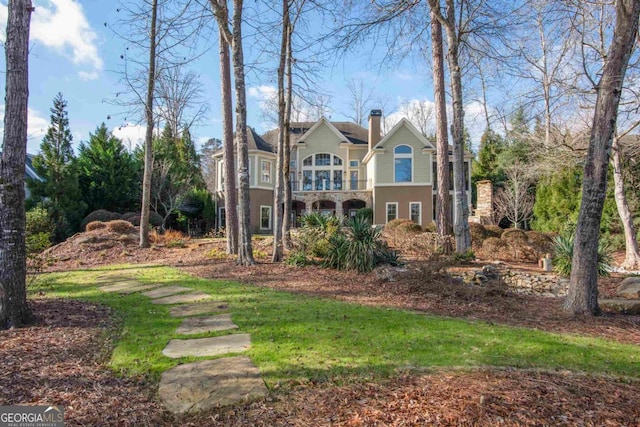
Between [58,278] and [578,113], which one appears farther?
[578,113]

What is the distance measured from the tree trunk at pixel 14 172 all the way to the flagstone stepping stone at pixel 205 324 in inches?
74.4

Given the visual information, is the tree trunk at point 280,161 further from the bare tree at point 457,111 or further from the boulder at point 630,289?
the boulder at point 630,289

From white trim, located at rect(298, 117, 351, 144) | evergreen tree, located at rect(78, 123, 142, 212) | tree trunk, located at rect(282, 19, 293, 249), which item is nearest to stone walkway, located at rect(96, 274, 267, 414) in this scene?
tree trunk, located at rect(282, 19, 293, 249)

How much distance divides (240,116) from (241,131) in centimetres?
38

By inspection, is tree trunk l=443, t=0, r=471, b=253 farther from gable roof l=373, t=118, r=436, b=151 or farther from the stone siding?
gable roof l=373, t=118, r=436, b=151

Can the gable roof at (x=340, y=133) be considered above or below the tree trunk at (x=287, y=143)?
above

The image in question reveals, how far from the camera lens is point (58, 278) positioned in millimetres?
8805

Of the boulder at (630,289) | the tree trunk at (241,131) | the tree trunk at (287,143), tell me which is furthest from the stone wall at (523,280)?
the tree trunk at (287,143)

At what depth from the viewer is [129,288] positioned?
292 inches

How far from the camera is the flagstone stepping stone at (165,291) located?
6.68 meters

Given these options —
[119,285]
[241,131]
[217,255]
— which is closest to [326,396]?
[119,285]

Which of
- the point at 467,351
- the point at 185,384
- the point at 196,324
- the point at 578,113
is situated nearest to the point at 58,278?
the point at 196,324

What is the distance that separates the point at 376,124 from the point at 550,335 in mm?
21835

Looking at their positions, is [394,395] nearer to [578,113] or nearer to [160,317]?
[160,317]
